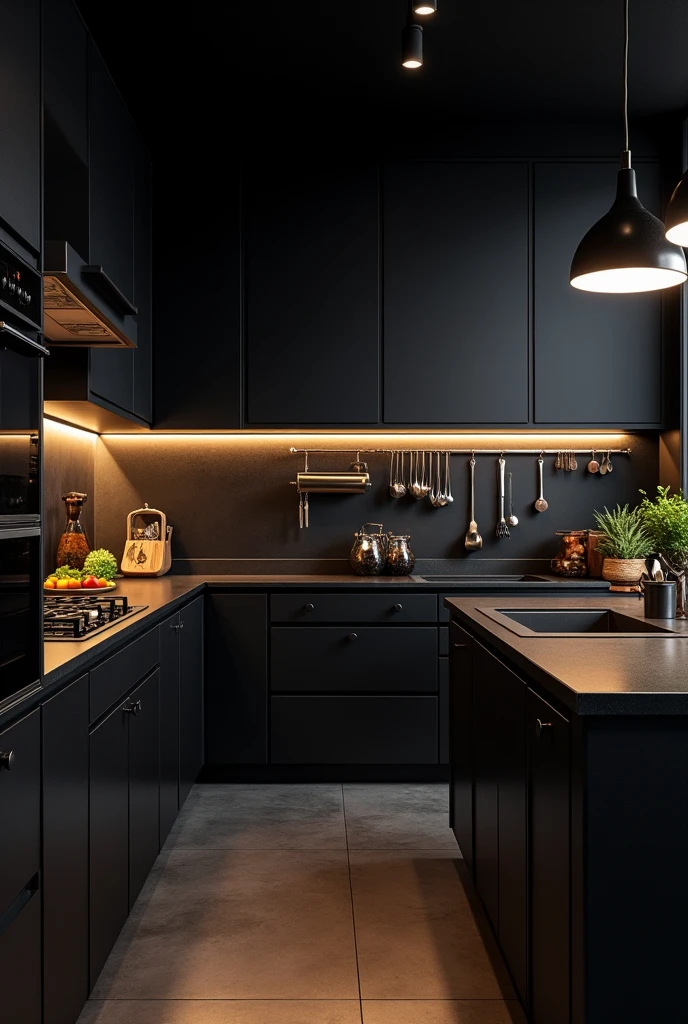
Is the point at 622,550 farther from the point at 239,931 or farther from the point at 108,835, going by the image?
the point at 108,835

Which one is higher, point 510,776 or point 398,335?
point 398,335

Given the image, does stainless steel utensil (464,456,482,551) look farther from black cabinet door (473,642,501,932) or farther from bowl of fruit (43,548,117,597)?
black cabinet door (473,642,501,932)

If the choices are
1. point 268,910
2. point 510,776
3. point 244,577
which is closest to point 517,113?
point 244,577

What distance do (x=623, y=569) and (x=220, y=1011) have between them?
2.57m

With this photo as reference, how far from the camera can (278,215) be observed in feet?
13.2

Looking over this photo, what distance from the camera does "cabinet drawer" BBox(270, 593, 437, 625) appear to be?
3775 millimetres

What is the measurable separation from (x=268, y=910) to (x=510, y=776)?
0.98 m

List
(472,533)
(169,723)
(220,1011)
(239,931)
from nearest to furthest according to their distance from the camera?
(220,1011), (239,931), (169,723), (472,533)

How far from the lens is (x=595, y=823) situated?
1352mm

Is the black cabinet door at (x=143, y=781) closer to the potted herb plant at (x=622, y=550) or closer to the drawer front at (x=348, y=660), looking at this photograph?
the drawer front at (x=348, y=660)

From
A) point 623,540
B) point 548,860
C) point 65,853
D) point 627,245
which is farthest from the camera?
point 623,540

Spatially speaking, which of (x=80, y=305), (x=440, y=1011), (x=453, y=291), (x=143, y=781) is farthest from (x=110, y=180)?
(x=440, y=1011)

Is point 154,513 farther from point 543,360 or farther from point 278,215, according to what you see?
point 543,360

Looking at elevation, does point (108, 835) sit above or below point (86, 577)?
below
